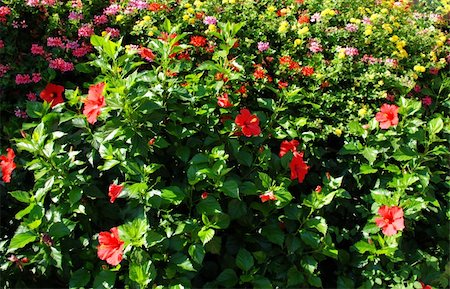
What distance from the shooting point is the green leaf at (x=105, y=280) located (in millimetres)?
2065

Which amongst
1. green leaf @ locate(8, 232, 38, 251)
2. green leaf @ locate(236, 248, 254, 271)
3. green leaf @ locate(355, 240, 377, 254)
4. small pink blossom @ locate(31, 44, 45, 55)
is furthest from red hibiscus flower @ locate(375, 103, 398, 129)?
small pink blossom @ locate(31, 44, 45, 55)

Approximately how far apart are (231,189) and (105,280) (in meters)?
0.63

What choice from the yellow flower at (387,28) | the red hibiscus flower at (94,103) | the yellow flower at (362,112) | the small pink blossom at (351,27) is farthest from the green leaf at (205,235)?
the yellow flower at (387,28)

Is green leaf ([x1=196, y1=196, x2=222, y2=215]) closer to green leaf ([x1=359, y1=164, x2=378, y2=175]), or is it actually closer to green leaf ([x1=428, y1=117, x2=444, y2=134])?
green leaf ([x1=359, y1=164, x2=378, y2=175])

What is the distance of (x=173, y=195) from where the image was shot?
2.07 metres

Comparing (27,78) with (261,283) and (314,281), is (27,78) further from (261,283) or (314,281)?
(314,281)

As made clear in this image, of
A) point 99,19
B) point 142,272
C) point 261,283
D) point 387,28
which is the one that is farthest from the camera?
point 387,28

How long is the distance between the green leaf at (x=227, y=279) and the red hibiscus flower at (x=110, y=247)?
19.1 inches

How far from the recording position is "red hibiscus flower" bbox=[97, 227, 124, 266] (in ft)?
6.50

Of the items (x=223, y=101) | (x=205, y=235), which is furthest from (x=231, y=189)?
(x=223, y=101)

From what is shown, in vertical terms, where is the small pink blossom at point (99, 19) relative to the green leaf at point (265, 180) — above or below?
above

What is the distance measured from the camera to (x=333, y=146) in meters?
2.91

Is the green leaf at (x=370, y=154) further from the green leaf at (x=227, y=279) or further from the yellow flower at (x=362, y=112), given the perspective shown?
Answer: the green leaf at (x=227, y=279)

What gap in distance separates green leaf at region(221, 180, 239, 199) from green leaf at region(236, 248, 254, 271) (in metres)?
0.29
